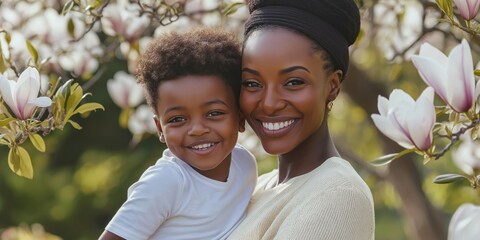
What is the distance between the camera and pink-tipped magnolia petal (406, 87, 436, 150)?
1671 mm

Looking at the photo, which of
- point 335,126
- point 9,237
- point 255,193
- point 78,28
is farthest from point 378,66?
point 255,193

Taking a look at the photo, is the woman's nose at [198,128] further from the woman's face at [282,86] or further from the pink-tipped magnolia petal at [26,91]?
the pink-tipped magnolia petal at [26,91]

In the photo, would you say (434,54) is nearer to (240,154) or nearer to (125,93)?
(240,154)

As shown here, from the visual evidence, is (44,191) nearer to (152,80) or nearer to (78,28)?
(78,28)

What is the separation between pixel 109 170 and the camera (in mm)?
7664

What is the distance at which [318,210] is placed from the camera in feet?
6.03

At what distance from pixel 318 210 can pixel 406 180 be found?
2.30 metres

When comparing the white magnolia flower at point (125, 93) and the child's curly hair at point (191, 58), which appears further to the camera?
the white magnolia flower at point (125, 93)

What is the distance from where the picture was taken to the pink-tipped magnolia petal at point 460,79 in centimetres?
161

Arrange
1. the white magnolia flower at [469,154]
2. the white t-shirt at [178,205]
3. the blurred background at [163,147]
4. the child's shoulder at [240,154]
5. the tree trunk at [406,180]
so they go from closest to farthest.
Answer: the white t-shirt at [178,205]
the child's shoulder at [240,154]
the white magnolia flower at [469,154]
the blurred background at [163,147]
the tree trunk at [406,180]

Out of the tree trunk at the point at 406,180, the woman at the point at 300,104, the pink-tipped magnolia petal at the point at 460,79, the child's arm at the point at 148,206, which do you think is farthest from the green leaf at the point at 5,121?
the tree trunk at the point at 406,180

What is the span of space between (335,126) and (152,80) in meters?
5.33

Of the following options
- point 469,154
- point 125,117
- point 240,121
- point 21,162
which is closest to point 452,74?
point 240,121

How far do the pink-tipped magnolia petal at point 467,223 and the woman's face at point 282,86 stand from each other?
548mm
